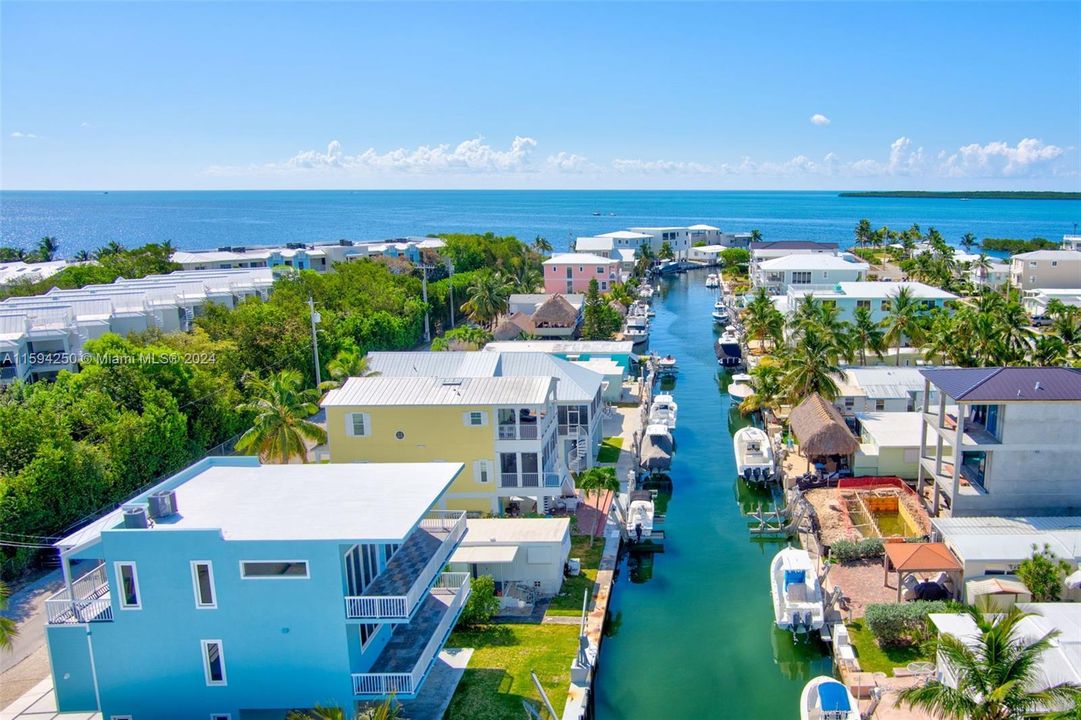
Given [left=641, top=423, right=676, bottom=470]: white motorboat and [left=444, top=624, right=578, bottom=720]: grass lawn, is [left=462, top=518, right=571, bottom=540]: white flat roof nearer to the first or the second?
[left=444, top=624, right=578, bottom=720]: grass lawn

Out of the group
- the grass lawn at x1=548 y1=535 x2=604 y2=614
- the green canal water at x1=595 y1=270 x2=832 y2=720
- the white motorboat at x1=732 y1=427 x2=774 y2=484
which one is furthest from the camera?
the white motorboat at x1=732 y1=427 x2=774 y2=484

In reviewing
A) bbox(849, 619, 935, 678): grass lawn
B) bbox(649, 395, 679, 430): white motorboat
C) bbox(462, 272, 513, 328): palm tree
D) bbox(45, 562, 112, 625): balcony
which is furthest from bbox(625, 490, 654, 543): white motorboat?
bbox(462, 272, 513, 328): palm tree

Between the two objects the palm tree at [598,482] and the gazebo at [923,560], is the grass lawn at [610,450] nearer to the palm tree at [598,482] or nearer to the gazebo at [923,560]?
the palm tree at [598,482]

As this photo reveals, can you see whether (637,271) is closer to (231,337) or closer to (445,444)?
(231,337)

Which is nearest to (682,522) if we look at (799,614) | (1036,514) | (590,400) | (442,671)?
(590,400)

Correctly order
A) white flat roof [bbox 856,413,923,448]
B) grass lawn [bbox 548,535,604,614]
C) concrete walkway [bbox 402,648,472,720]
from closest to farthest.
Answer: concrete walkway [bbox 402,648,472,720], grass lawn [bbox 548,535,604,614], white flat roof [bbox 856,413,923,448]

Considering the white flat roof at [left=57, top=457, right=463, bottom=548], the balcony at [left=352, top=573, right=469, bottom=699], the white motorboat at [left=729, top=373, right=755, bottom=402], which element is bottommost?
the white motorboat at [left=729, top=373, right=755, bottom=402]

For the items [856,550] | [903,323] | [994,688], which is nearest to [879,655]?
[856,550]
